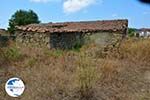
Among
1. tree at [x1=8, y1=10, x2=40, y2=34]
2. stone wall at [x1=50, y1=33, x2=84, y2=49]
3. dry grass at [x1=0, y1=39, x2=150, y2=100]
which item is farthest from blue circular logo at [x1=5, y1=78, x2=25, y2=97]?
tree at [x1=8, y1=10, x2=40, y2=34]

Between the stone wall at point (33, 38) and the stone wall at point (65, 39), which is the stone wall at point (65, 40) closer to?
the stone wall at point (65, 39)

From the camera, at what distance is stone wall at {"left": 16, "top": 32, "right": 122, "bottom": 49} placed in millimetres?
18302

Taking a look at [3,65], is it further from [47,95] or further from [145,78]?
[145,78]

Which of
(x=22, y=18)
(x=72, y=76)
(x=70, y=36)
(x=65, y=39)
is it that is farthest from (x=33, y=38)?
A: (x=22, y=18)

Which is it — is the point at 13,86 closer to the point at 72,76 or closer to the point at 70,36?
the point at 72,76

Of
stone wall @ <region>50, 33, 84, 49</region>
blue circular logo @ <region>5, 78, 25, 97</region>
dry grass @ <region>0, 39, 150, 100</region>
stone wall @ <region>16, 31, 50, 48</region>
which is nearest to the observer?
blue circular logo @ <region>5, 78, 25, 97</region>

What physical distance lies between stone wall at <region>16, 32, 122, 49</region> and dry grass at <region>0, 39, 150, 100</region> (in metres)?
6.65

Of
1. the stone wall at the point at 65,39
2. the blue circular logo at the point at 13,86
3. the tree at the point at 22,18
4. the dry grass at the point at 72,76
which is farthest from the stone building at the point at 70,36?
the tree at the point at 22,18

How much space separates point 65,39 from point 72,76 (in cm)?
1150

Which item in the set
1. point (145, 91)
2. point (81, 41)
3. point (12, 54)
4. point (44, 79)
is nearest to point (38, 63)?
point (12, 54)

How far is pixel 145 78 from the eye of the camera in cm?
923

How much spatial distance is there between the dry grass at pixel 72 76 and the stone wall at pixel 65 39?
21.8 ft

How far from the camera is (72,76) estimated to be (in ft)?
27.3

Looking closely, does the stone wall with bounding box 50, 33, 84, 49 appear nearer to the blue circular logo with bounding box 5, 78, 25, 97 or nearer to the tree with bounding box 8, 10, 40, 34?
the blue circular logo with bounding box 5, 78, 25, 97
